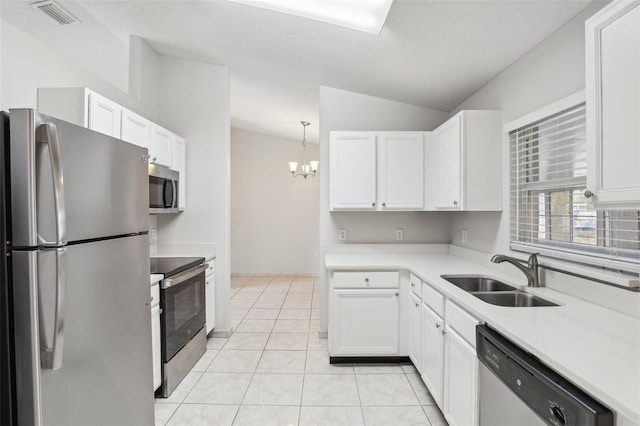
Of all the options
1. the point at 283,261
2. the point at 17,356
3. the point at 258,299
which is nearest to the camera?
the point at 17,356

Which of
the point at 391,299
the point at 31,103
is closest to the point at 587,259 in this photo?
the point at 391,299

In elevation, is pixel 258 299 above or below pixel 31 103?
below

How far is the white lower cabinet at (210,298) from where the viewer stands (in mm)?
3164

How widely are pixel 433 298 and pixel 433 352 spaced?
356 millimetres

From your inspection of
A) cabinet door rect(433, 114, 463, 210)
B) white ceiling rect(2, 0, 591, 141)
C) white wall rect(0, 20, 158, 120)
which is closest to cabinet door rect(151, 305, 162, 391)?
white wall rect(0, 20, 158, 120)

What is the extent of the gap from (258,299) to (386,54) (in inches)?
147

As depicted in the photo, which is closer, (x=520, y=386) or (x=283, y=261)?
(x=520, y=386)

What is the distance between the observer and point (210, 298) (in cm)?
325

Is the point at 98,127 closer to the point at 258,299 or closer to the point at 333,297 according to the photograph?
the point at 333,297

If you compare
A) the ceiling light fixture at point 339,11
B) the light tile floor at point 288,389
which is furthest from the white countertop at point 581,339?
the ceiling light fixture at point 339,11

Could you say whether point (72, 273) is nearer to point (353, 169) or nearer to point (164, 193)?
point (164, 193)

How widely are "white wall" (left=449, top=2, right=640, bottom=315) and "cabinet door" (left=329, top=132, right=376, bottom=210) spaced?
0.93 metres

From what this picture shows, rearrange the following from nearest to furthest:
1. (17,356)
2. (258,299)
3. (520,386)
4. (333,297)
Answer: (17,356), (520,386), (333,297), (258,299)

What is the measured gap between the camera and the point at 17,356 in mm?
1063
